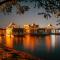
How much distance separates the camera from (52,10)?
5727 mm

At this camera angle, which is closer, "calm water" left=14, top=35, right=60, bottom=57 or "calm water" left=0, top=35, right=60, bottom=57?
"calm water" left=0, top=35, right=60, bottom=57

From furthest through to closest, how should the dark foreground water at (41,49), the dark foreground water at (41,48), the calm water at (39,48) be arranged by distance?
the calm water at (39,48) → the dark foreground water at (41,48) → the dark foreground water at (41,49)

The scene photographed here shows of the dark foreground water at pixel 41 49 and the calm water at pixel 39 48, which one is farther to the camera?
the calm water at pixel 39 48

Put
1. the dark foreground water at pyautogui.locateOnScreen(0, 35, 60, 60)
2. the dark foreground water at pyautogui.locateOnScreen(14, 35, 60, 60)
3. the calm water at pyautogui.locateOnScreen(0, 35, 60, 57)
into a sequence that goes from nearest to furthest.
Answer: the dark foreground water at pyautogui.locateOnScreen(0, 35, 60, 60)
the dark foreground water at pyautogui.locateOnScreen(14, 35, 60, 60)
the calm water at pyautogui.locateOnScreen(0, 35, 60, 57)

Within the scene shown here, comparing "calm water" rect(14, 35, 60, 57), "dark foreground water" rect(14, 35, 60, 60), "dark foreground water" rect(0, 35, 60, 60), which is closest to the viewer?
"dark foreground water" rect(0, 35, 60, 60)

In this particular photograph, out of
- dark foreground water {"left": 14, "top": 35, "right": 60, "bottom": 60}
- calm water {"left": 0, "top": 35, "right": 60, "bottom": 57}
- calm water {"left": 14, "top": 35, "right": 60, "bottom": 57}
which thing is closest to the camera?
dark foreground water {"left": 14, "top": 35, "right": 60, "bottom": 60}

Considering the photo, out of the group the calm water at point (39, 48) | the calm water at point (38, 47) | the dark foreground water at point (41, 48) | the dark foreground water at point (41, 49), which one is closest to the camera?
the dark foreground water at point (41, 49)

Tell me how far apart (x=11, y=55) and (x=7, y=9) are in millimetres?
1534

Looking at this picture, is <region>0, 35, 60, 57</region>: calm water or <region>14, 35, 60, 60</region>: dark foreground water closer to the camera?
<region>14, 35, 60, 60</region>: dark foreground water

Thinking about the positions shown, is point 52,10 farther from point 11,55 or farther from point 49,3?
point 11,55

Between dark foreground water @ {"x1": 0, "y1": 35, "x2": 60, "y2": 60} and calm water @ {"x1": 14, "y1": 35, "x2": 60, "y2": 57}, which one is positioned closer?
dark foreground water @ {"x1": 0, "y1": 35, "x2": 60, "y2": 60}

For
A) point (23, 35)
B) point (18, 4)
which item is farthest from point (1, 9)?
point (23, 35)

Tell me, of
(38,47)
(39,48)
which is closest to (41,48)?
(39,48)

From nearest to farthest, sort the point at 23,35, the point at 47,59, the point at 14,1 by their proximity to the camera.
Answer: the point at 14,1 → the point at 47,59 → the point at 23,35
